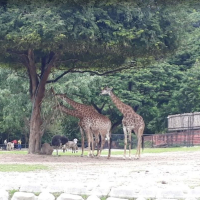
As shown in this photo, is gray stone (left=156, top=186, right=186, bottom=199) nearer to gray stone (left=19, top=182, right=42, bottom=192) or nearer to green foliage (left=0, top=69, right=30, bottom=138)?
gray stone (left=19, top=182, right=42, bottom=192)

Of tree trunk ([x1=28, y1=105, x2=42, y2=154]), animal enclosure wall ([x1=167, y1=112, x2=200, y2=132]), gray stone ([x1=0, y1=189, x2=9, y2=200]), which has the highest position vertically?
animal enclosure wall ([x1=167, y1=112, x2=200, y2=132])

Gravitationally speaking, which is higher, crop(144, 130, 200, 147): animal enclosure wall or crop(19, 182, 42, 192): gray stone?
crop(144, 130, 200, 147): animal enclosure wall

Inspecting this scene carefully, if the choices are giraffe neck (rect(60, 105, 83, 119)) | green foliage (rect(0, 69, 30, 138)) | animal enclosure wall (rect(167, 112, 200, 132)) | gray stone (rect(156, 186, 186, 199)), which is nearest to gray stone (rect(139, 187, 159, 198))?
gray stone (rect(156, 186, 186, 199))

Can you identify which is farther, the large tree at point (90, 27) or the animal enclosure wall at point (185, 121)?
the animal enclosure wall at point (185, 121)

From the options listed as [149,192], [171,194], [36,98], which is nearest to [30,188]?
[149,192]

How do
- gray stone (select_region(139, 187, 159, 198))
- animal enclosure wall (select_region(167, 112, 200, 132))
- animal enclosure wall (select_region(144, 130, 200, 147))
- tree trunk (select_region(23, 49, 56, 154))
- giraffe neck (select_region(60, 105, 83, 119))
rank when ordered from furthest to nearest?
1. animal enclosure wall (select_region(167, 112, 200, 132))
2. animal enclosure wall (select_region(144, 130, 200, 147))
3. tree trunk (select_region(23, 49, 56, 154))
4. giraffe neck (select_region(60, 105, 83, 119))
5. gray stone (select_region(139, 187, 159, 198))

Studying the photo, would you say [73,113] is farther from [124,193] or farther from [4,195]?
[124,193]

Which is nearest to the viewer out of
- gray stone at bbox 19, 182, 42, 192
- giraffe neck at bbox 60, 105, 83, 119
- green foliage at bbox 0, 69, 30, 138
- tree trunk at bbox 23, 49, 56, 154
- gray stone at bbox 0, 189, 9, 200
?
gray stone at bbox 0, 189, 9, 200

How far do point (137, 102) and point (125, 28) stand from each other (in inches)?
862

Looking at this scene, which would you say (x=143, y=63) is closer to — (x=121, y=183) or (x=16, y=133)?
(x=121, y=183)

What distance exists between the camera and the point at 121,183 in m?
10.2

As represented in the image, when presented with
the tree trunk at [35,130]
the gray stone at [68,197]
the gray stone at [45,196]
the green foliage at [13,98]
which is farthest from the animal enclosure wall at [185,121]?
the gray stone at [68,197]

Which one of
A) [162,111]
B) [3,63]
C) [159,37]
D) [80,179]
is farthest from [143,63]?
[162,111]

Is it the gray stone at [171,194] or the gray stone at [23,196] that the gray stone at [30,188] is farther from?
the gray stone at [171,194]
